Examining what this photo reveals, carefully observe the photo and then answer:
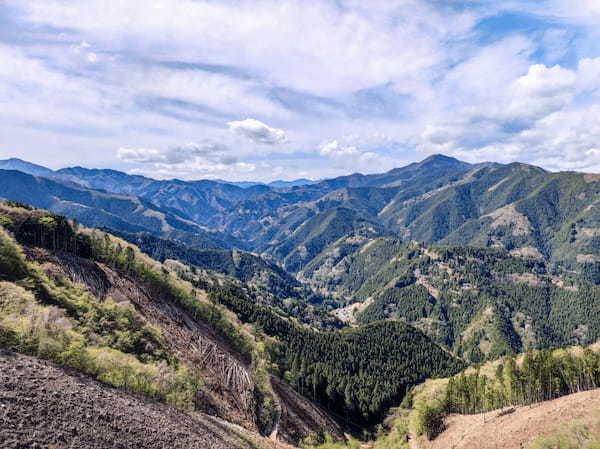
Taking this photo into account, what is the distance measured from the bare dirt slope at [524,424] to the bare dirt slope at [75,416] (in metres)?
42.0

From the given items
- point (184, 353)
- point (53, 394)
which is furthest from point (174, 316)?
point (53, 394)

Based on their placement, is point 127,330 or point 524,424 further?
point 127,330

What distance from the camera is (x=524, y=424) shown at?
4956 cm

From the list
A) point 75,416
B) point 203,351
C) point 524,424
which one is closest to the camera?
point 75,416

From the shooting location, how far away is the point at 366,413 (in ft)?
483

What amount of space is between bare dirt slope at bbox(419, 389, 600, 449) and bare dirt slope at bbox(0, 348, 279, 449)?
42.0 meters

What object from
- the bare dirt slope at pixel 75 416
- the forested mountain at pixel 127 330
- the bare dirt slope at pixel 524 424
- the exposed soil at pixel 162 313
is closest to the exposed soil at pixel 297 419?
the forested mountain at pixel 127 330

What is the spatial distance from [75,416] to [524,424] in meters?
61.6

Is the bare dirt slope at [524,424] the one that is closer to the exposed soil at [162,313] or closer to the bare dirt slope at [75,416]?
the exposed soil at [162,313]

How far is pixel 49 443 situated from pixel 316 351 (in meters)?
190

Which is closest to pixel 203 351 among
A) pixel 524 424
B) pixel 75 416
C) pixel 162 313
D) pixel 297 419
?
pixel 162 313

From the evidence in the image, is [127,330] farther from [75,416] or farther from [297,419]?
[297,419]

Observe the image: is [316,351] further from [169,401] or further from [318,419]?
[169,401]

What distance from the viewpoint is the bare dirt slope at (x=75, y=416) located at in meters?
23.8
